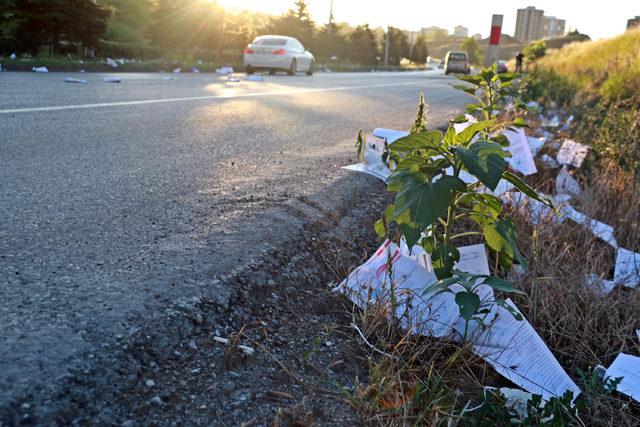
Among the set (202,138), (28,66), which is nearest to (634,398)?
(202,138)

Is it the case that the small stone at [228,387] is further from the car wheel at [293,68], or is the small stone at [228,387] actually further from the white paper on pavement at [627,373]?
the car wheel at [293,68]

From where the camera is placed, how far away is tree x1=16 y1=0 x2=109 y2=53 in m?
14.8

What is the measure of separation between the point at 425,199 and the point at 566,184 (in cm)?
289

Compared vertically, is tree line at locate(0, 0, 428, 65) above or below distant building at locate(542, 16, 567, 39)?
below

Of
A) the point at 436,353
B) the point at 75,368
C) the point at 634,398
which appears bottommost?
the point at 634,398

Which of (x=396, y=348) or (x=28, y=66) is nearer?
(x=396, y=348)

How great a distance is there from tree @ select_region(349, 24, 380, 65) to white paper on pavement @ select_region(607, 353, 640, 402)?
47560 millimetres

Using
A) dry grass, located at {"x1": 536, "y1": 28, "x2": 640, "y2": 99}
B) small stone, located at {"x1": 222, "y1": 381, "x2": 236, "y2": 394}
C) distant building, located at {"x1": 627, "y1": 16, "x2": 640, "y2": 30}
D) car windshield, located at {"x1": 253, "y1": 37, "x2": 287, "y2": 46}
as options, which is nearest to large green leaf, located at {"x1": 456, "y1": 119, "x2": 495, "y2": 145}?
small stone, located at {"x1": 222, "y1": 381, "x2": 236, "y2": 394}

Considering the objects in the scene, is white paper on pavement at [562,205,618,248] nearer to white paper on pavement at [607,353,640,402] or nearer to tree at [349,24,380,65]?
white paper on pavement at [607,353,640,402]

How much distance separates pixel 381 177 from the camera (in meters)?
3.22

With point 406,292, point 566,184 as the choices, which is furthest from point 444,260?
point 566,184

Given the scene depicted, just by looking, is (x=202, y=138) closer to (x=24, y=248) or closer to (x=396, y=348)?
(x=24, y=248)

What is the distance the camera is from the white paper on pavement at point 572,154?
4.35 meters

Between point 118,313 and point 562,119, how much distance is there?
6.39 meters
